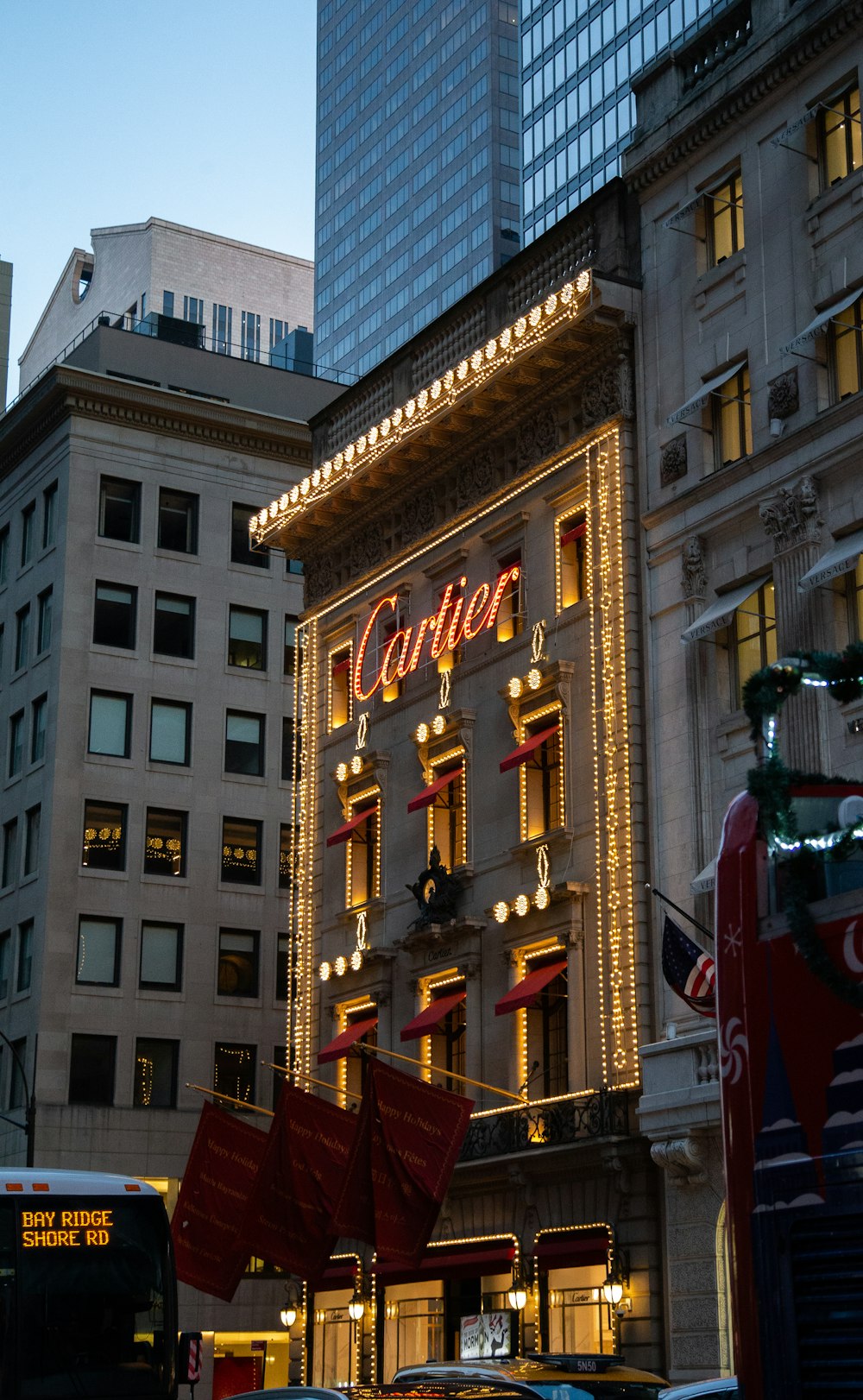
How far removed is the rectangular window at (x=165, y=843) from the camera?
56031mm

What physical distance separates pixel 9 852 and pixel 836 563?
3559 cm

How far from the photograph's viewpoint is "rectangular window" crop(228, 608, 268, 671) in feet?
195

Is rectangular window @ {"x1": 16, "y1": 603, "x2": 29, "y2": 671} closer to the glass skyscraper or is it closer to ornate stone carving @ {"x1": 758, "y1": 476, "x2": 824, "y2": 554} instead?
ornate stone carving @ {"x1": 758, "y1": 476, "x2": 824, "y2": 554}

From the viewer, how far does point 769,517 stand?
98.8 ft

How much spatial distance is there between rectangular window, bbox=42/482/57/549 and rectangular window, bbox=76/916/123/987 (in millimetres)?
11820

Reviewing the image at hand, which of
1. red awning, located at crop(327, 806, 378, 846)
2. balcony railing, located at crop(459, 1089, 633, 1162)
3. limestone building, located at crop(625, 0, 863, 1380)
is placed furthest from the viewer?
red awning, located at crop(327, 806, 378, 846)

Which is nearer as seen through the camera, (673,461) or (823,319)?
(823,319)

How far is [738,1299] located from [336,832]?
33254mm


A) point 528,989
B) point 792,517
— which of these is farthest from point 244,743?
point 792,517

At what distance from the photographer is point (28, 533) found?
199ft

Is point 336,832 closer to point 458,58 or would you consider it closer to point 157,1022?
point 157,1022

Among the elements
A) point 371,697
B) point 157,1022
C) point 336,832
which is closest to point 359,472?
point 371,697

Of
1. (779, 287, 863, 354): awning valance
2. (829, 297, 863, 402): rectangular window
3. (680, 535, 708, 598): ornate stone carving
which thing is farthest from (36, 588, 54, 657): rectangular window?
(829, 297, 863, 402): rectangular window

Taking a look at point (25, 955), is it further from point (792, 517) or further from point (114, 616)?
point (792, 517)
